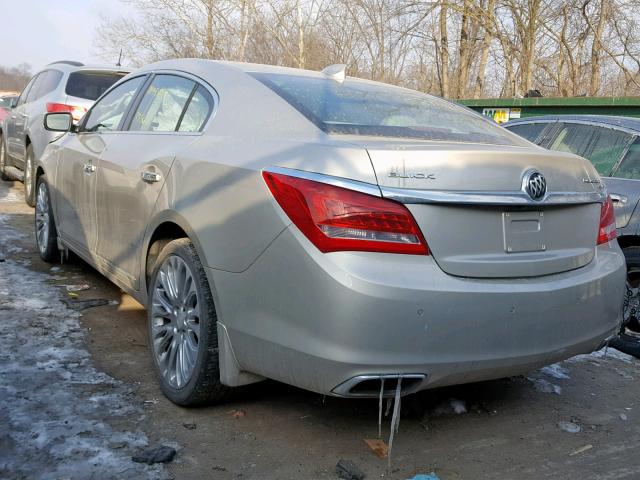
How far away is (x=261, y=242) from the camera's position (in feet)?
8.46

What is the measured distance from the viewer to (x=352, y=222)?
7.93ft

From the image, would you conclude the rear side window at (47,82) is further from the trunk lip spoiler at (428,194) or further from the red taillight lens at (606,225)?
the red taillight lens at (606,225)

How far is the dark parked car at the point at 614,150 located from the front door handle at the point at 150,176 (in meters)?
3.07

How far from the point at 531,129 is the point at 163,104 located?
318cm

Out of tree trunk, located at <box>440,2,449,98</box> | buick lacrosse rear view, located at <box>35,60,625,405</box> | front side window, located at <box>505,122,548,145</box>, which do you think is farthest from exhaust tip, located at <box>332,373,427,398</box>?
tree trunk, located at <box>440,2,449,98</box>

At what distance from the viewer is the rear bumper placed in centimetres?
238

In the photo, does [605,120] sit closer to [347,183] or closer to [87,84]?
[347,183]

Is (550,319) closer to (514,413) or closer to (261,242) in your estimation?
(514,413)

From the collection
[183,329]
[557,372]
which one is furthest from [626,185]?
[183,329]

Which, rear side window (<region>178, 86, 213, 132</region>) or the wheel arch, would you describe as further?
rear side window (<region>178, 86, 213, 132</region>)

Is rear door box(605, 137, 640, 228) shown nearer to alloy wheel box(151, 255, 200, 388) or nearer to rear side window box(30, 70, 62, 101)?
alloy wheel box(151, 255, 200, 388)

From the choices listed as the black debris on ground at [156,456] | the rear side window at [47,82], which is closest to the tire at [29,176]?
the rear side window at [47,82]

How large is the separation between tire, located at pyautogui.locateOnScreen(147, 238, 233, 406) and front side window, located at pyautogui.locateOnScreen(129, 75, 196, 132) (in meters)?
0.81

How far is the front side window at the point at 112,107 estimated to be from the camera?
4.39 m
